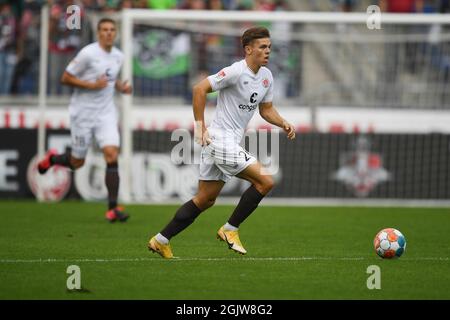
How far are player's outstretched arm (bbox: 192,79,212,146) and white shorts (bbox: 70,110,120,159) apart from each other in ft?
15.1

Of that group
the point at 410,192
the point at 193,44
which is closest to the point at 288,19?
the point at 193,44

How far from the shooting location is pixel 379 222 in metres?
14.4

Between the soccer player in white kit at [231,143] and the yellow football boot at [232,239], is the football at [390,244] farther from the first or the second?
the yellow football boot at [232,239]

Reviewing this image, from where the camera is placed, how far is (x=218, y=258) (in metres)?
9.95

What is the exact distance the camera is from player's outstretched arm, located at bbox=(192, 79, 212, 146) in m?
9.42

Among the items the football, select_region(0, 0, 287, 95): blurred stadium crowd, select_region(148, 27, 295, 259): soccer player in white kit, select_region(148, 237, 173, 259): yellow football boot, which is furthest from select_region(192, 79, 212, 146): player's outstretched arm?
select_region(0, 0, 287, 95): blurred stadium crowd

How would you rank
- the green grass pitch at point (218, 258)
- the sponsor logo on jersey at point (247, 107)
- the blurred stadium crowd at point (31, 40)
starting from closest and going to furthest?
the green grass pitch at point (218, 258), the sponsor logo on jersey at point (247, 107), the blurred stadium crowd at point (31, 40)

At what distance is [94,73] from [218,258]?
5066 millimetres

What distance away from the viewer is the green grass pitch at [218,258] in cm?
800

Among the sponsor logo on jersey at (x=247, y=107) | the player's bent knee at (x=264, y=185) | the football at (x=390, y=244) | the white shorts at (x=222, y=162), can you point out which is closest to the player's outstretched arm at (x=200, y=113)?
the white shorts at (x=222, y=162)

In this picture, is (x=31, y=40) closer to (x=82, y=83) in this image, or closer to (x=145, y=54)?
(x=145, y=54)

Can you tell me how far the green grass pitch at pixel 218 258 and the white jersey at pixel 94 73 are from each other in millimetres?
1508

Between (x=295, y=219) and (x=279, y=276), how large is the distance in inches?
238

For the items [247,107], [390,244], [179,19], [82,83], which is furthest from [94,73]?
[390,244]
